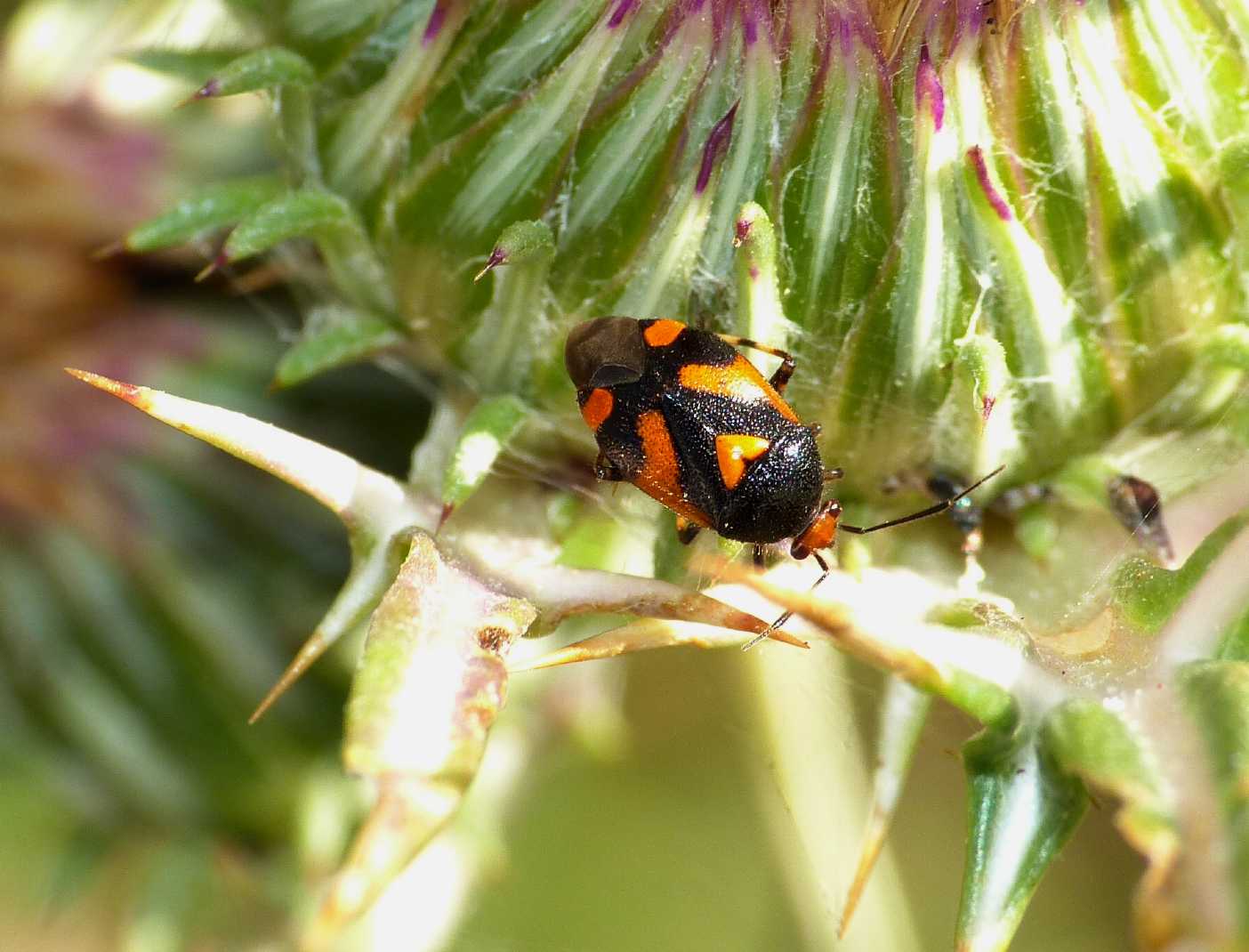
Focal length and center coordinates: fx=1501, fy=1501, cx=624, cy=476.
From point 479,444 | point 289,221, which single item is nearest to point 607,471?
point 479,444

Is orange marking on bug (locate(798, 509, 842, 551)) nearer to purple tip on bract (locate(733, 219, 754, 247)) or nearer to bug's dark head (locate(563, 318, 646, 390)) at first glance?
bug's dark head (locate(563, 318, 646, 390))

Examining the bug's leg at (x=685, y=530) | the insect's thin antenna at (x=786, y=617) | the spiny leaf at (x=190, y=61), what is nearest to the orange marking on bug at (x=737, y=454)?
the bug's leg at (x=685, y=530)

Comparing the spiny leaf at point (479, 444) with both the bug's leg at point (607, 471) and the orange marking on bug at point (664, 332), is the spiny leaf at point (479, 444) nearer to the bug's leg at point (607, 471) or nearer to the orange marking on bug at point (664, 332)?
the bug's leg at point (607, 471)

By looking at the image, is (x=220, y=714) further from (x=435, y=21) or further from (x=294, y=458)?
(x=435, y=21)

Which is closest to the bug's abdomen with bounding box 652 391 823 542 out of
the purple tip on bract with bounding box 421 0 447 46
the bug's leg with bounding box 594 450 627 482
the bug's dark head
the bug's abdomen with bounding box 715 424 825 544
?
the bug's abdomen with bounding box 715 424 825 544

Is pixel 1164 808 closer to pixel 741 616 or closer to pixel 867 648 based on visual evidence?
pixel 867 648

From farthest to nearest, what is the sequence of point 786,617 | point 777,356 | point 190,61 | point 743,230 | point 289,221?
point 190,61
point 289,221
point 777,356
point 743,230
point 786,617
